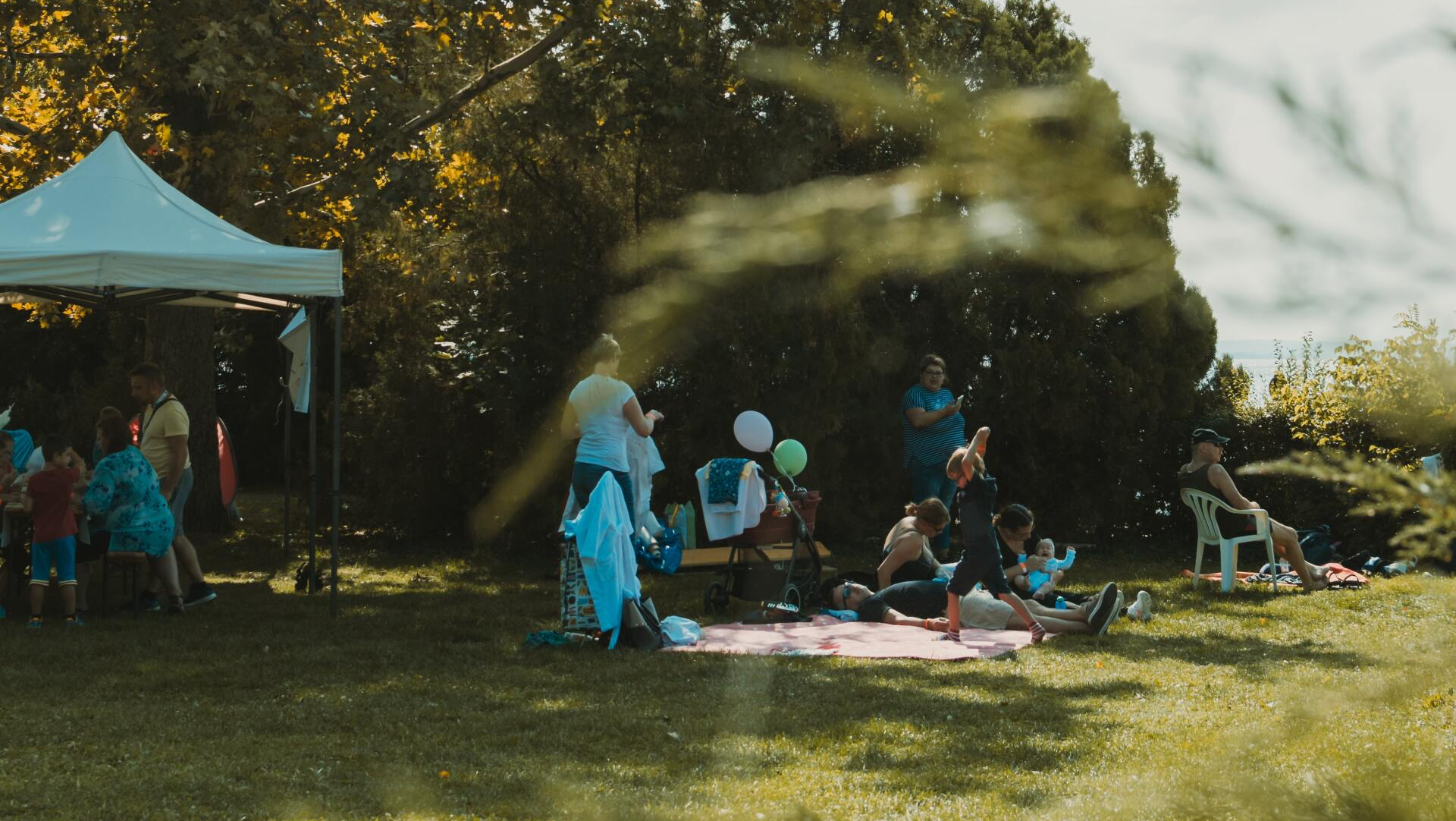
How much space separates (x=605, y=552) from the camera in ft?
22.0

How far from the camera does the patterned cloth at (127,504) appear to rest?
7.68 meters

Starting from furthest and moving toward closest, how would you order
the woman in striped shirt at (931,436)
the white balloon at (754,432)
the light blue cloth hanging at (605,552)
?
the woman in striped shirt at (931,436) < the white balloon at (754,432) < the light blue cloth hanging at (605,552)

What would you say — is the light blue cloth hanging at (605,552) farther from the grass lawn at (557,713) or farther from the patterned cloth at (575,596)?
the grass lawn at (557,713)

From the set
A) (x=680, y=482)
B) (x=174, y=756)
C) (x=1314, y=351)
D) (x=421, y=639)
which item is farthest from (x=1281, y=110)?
(x=680, y=482)

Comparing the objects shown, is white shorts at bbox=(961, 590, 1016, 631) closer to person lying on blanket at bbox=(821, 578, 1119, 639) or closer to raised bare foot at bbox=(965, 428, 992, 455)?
person lying on blanket at bbox=(821, 578, 1119, 639)

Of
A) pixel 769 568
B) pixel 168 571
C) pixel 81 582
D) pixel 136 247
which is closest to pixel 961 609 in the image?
pixel 769 568

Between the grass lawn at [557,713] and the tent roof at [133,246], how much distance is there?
189 centimetres

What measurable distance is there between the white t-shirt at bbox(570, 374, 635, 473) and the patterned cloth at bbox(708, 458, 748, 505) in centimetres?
72

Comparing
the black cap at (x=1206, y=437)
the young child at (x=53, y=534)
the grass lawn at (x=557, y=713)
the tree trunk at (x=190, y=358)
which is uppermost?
the tree trunk at (x=190, y=358)

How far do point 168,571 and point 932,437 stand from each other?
5.27m

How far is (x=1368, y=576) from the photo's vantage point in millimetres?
9695

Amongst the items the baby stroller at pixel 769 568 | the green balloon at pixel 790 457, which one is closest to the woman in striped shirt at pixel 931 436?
the green balloon at pixel 790 457

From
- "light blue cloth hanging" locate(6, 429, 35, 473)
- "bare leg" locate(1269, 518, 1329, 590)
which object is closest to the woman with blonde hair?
"light blue cloth hanging" locate(6, 429, 35, 473)

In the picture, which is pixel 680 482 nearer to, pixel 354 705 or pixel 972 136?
pixel 354 705
